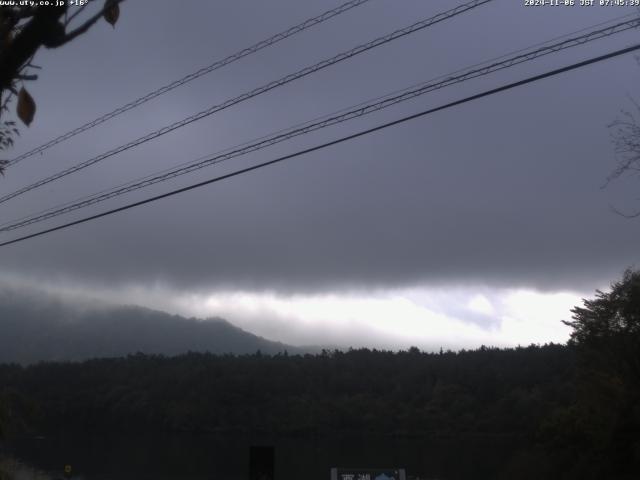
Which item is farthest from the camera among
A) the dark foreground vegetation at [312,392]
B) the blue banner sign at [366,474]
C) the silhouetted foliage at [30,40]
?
the dark foreground vegetation at [312,392]

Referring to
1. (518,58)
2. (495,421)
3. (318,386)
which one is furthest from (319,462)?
(518,58)

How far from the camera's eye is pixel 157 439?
115312 mm

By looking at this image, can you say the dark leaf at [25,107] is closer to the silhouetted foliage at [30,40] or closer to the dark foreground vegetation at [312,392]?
the silhouetted foliage at [30,40]

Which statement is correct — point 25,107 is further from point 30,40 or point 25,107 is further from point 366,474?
point 366,474

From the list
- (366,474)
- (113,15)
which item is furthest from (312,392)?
(113,15)

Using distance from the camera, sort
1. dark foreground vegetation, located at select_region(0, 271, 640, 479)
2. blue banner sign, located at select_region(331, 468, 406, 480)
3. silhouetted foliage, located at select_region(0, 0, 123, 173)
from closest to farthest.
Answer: silhouetted foliage, located at select_region(0, 0, 123, 173), blue banner sign, located at select_region(331, 468, 406, 480), dark foreground vegetation, located at select_region(0, 271, 640, 479)

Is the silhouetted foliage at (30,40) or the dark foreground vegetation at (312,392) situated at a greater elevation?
the dark foreground vegetation at (312,392)

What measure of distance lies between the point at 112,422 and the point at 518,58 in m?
124

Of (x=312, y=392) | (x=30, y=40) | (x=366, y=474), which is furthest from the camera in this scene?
(x=312, y=392)

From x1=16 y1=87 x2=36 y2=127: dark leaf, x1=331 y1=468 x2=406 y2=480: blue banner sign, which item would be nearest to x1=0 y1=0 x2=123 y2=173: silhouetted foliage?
x1=16 y1=87 x2=36 y2=127: dark leaf

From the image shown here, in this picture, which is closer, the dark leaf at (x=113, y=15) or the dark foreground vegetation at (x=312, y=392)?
the dark leaf at (x=113, y=15)

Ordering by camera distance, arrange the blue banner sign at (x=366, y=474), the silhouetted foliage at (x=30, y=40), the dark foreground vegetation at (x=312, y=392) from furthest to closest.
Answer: the dark foreground vegetation at (x=312, y=392)
the blue banner sign at (x=366, y=474)
the silhouetted foliage at (x=30, y=40)

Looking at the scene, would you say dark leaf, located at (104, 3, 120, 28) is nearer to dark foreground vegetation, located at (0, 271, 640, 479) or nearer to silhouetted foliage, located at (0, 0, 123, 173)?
silhouetted foliage, located at (0, 0, 123, 173)

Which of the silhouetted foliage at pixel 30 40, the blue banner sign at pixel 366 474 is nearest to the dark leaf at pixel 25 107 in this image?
the silhouetted foliage at pixel 30 40
